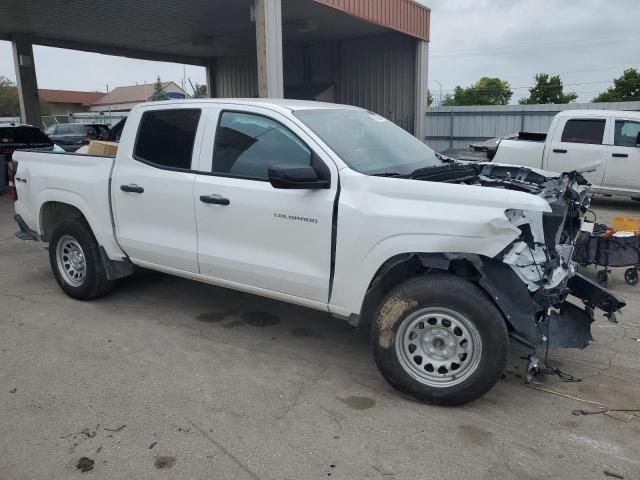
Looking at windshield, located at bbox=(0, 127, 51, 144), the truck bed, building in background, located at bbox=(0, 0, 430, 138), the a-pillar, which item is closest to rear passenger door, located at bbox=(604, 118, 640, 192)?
the truck bed

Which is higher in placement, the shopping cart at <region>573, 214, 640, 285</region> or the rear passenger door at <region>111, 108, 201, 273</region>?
the rear passenger door at <region>111, 108, 201, 273</region>

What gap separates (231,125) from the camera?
174 inches

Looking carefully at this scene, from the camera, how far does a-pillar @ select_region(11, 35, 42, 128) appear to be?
17828mm

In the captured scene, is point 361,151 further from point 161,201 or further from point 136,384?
point 136,384

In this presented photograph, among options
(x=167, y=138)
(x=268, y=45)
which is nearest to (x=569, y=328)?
(x=167, y=138)

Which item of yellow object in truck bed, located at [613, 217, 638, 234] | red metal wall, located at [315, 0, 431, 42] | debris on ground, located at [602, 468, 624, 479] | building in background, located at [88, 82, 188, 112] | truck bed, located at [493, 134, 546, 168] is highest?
building in background, located at [88, 82, 188, 112]

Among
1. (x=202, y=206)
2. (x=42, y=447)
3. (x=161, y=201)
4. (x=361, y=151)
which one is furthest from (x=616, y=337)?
(x=42, y=447)

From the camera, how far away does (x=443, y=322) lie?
3.51m

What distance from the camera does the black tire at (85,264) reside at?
5.37 meters

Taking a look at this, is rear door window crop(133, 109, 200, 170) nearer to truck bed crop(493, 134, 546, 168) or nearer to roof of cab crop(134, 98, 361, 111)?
roof of cab crop(134, 98, 361, 111)

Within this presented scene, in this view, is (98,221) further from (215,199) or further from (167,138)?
(215,199)

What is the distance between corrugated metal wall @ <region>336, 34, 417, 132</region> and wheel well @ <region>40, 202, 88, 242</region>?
13513mm

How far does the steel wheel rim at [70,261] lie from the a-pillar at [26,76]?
15.0 metres

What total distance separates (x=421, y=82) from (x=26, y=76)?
1265cm
